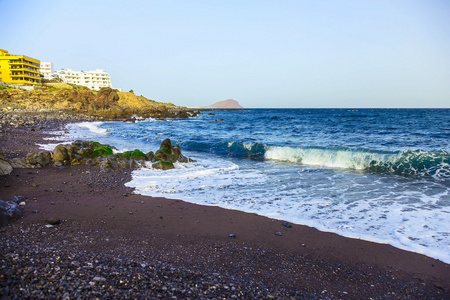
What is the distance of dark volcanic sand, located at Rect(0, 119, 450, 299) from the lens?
10.0 feet

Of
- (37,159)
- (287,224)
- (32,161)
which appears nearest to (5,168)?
(32,161)

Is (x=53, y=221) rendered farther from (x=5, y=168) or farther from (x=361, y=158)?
(x=361, y=158)

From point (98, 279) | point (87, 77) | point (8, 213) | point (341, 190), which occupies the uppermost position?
point (87, 77)

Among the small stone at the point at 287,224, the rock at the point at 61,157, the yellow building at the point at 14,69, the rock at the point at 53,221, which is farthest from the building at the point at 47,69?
the small stone at the point at 287,224

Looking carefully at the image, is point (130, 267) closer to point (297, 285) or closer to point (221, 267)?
point (221, 267)

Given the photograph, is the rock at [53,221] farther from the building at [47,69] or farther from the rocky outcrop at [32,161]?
the building at [47,69]

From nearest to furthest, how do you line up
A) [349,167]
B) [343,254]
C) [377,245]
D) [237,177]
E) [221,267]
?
[221,267]
[343,254]
[377,245]
[237,177]
[349,167]

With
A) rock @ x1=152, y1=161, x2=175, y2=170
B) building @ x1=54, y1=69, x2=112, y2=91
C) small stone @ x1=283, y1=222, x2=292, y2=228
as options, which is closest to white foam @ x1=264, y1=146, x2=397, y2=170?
rock @ x1=152, y1=161, x2=175, y2=170

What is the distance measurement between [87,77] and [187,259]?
11658 cm

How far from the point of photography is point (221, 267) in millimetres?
3816

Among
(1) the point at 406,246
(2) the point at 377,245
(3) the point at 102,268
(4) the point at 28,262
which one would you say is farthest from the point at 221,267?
(1) the point at 406,246

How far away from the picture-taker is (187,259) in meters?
4.01

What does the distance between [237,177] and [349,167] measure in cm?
573

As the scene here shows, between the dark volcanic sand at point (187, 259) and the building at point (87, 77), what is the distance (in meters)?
110
